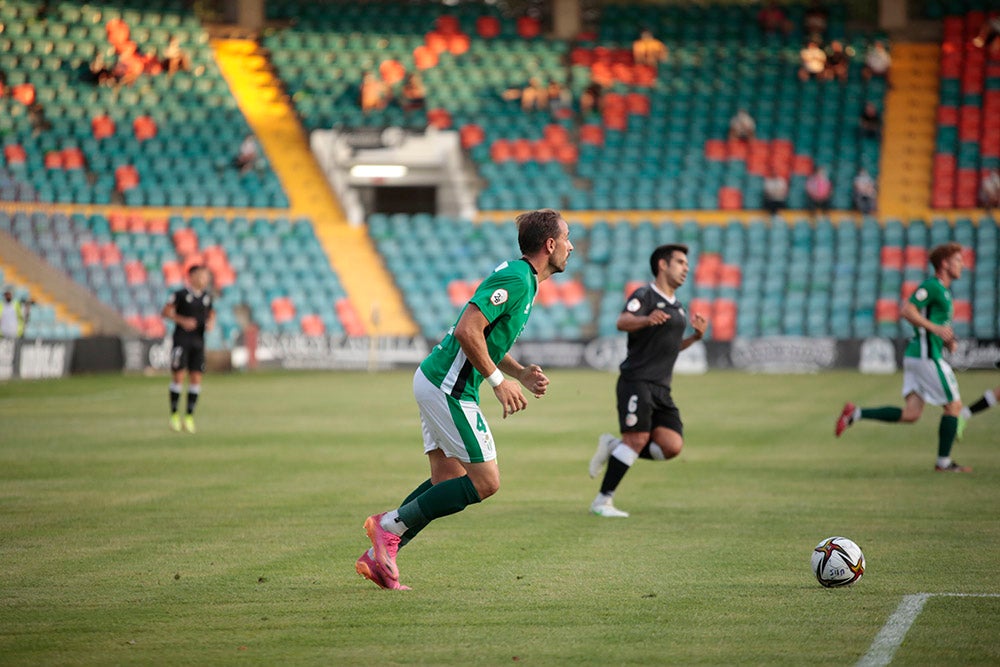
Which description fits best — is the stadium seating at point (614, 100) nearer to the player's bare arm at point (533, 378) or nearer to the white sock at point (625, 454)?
the white sock at point (625, 454)

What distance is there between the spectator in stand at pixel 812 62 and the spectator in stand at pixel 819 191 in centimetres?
407

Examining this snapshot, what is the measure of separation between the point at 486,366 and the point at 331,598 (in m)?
1.66

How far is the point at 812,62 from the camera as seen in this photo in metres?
39.4

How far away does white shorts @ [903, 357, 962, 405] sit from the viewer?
1367 cm

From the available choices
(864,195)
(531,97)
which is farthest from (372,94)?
(864,195)

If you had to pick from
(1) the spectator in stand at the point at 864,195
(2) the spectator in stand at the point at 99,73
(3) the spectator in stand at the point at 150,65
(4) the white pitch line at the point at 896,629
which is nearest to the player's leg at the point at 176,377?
(4) the white pitch line at the point at 896,629

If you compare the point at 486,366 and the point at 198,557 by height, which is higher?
the point at 486,366

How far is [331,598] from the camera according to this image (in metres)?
7.59

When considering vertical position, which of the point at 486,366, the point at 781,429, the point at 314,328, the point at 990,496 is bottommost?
the point at 314,328

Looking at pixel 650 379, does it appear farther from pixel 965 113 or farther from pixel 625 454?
pixel 965 113

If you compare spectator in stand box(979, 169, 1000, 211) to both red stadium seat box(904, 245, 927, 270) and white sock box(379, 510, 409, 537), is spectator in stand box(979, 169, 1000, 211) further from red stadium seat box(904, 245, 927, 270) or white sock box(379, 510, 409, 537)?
white sock box(379, 510, 409, 537)

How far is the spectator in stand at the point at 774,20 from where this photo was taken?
40500mm

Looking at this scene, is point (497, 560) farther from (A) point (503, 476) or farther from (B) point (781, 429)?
(B) point (781, 429)

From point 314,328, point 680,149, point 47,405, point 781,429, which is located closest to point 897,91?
point 680,149
